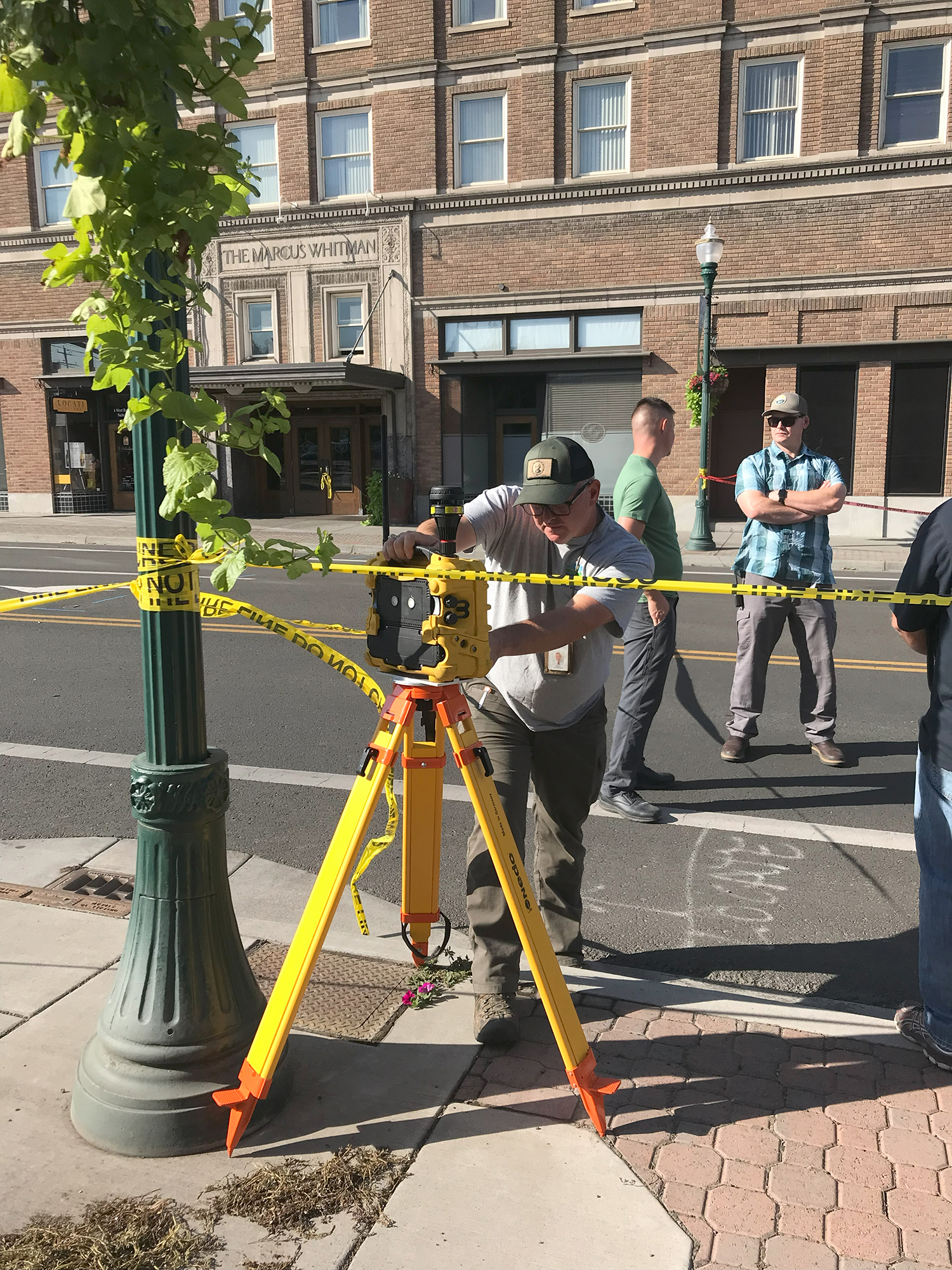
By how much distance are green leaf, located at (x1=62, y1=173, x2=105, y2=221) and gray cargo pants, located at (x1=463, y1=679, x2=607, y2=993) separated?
6.18 ft

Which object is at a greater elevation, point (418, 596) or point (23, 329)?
point (23, 329)

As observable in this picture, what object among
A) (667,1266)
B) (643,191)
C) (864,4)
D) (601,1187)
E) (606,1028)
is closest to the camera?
(667,1266)

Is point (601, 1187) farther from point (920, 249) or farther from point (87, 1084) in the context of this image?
point (920, 249)

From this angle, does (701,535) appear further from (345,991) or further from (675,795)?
(345,991)

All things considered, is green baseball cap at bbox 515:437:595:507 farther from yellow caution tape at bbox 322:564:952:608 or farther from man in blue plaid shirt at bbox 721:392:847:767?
man in blue plaid shirt at bbox 721:392:847:767

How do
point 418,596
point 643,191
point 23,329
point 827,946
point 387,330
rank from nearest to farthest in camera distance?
point 418,596 < point 827,946 < point 643,191 < point 387,330 < point 23,329

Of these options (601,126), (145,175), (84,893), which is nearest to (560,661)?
(145,175)

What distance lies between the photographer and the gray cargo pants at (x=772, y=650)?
6199mm

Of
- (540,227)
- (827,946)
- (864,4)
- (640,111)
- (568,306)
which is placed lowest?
(827,946)

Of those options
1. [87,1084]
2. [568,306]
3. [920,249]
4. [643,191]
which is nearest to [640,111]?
[643,191]

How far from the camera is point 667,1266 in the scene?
234 cm

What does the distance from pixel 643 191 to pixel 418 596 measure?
66.3ft

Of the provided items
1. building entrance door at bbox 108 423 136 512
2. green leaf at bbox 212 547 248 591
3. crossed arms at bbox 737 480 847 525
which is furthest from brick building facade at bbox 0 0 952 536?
green leaf at bbox 212 547 248 591

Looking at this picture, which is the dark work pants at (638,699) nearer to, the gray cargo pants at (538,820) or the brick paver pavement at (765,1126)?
the gray cargo pants at (538,820)
